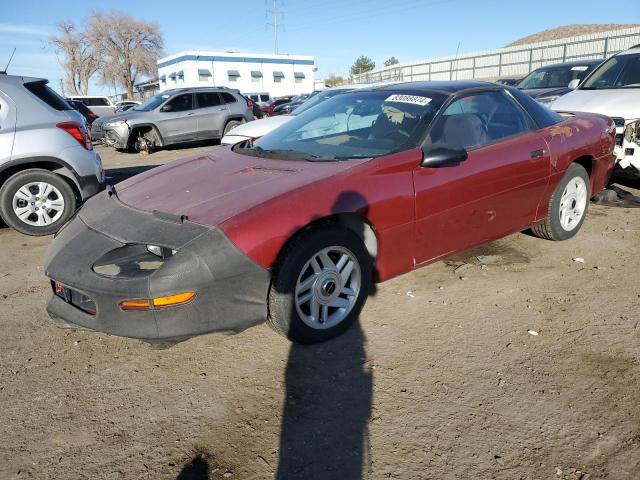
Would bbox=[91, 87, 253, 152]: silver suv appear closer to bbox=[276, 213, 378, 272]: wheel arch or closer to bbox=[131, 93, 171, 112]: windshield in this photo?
bbox=[131, 93, 171, 112]: windshield

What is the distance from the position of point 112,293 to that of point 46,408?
662 mm

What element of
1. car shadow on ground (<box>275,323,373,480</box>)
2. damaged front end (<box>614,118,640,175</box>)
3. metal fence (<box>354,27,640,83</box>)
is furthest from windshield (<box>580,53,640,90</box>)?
metal fence (<box>354,27,640,83</box>)

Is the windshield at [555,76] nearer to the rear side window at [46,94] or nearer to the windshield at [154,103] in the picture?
the windshield at [154,103]

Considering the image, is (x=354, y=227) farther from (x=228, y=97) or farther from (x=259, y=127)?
(x=228, y=97)

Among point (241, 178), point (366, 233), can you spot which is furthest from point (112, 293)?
point (366, 233)

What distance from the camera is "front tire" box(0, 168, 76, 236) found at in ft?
17.4

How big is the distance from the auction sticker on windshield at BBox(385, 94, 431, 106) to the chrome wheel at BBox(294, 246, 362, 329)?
1.41 meters

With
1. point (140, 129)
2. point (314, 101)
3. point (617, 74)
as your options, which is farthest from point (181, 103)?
point (617, 74)

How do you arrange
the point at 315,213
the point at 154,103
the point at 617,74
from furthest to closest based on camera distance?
1. the point at 154,103
2. the point at 617,74
3. the point at 315,213

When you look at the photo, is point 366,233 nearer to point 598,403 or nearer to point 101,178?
point 598,403

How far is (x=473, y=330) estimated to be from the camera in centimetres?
315

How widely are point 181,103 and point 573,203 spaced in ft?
37.7

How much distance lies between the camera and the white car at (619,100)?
5.73m

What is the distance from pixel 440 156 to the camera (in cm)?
324
